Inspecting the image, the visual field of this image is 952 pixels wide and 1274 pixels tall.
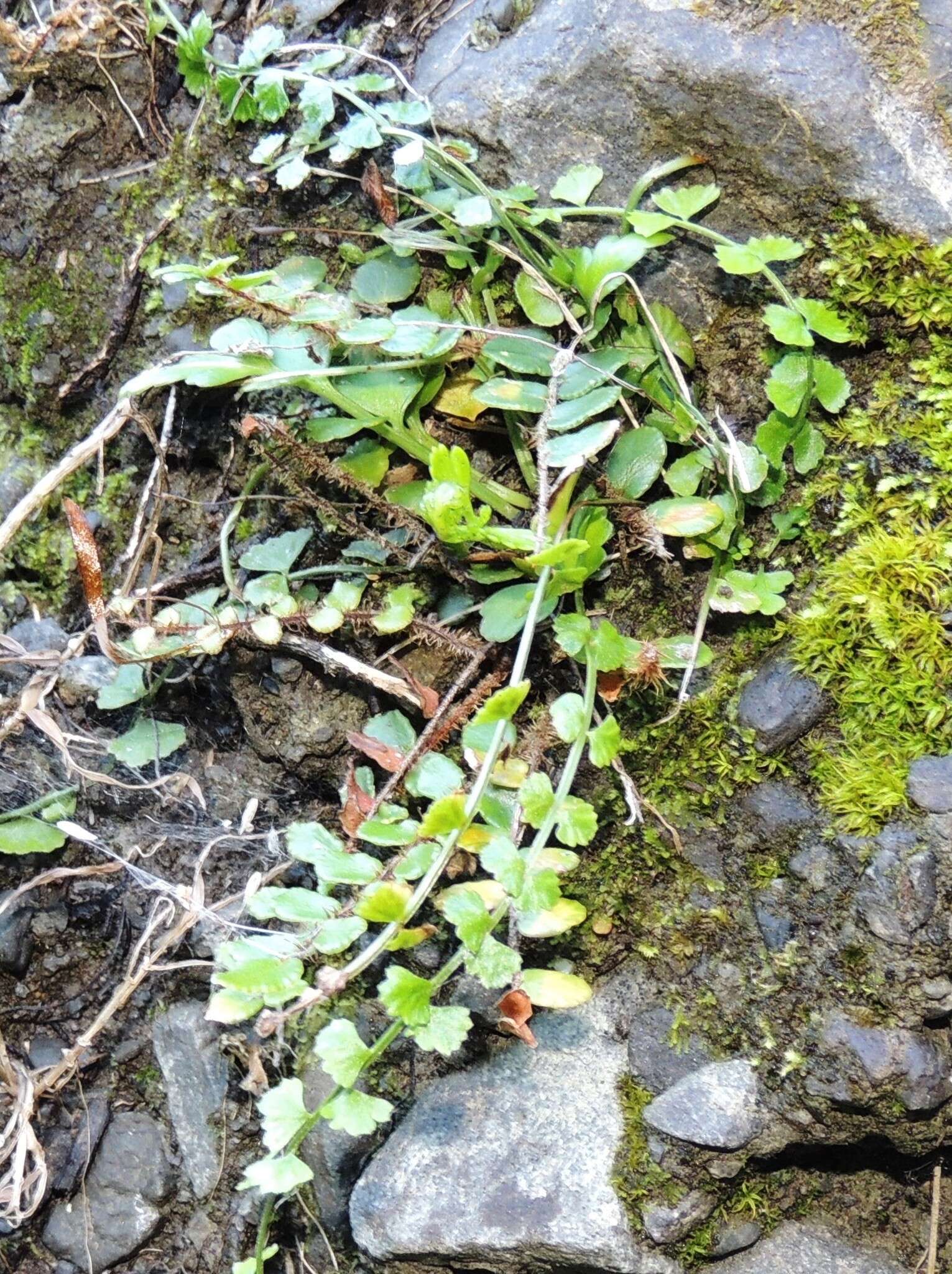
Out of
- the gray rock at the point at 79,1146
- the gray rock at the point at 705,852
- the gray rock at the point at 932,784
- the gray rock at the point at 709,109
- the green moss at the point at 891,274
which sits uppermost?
the gray rock at the point at 709,109

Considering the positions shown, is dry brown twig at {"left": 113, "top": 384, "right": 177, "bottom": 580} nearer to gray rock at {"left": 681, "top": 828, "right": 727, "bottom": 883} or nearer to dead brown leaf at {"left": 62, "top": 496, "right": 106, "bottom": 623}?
dead brown leaf at {"left": 62, "top": 496, "right": 106, "bottom": 623}

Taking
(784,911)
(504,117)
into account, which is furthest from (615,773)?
(504,117)

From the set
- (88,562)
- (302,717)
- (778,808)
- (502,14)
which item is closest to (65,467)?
(88,562)

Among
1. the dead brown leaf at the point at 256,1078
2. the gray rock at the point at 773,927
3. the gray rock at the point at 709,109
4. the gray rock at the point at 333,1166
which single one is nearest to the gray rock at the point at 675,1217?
the gray rock at the point at 773,927

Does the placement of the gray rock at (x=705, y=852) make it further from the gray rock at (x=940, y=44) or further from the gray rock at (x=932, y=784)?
the gray rock at (x=940, y=44)

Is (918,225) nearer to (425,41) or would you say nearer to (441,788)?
(425,41)

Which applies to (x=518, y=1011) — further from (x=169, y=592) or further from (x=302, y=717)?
(x=169, y=592)

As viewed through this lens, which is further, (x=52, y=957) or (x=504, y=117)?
(x=52, y=957)
